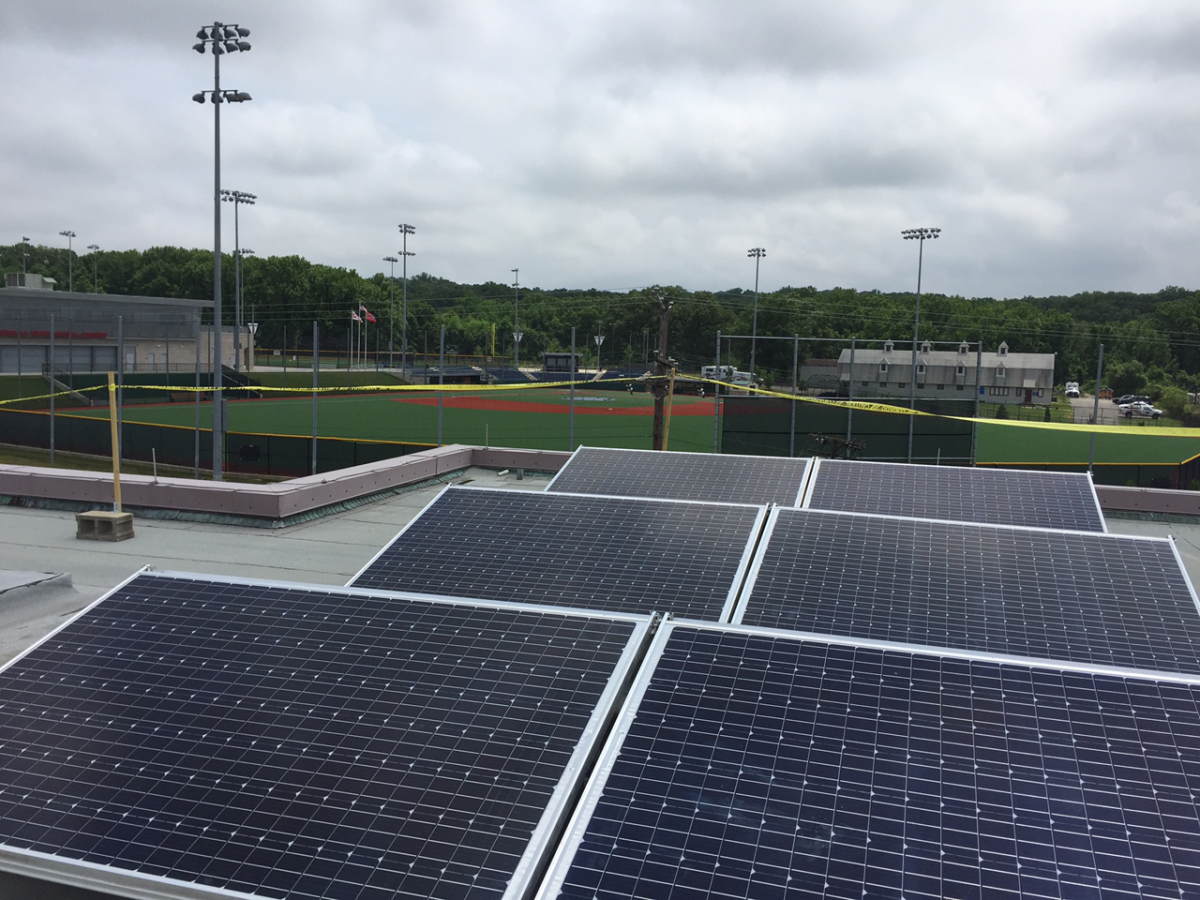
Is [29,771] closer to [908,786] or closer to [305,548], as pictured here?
[908,786]

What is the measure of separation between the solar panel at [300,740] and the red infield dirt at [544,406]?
53.2 meters

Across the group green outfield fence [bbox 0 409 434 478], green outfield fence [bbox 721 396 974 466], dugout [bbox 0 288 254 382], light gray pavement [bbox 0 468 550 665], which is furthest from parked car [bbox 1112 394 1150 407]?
light gray pavement [bbox 0 468 550 665]

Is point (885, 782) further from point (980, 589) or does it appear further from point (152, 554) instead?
point (152, 554)

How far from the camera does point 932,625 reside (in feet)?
26.7

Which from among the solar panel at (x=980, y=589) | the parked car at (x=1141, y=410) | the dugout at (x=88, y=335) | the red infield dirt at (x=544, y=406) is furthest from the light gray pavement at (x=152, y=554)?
the parked car at (x=1141, y=410)

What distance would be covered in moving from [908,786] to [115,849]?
4.12 m

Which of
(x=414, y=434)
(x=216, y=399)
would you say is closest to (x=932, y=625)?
(x=216, y=399)

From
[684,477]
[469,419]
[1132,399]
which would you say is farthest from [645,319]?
[684,477]

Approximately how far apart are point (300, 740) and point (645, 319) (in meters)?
150

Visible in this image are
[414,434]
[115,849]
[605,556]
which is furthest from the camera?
[414,434]

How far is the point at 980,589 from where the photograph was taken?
28.7 ft

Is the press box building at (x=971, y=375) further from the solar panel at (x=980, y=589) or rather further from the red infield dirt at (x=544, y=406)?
the solar panel at (x=980, y=589)

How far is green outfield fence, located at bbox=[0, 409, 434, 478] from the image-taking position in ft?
94.0

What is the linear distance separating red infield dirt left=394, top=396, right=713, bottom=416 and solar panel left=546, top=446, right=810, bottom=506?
4422cm
